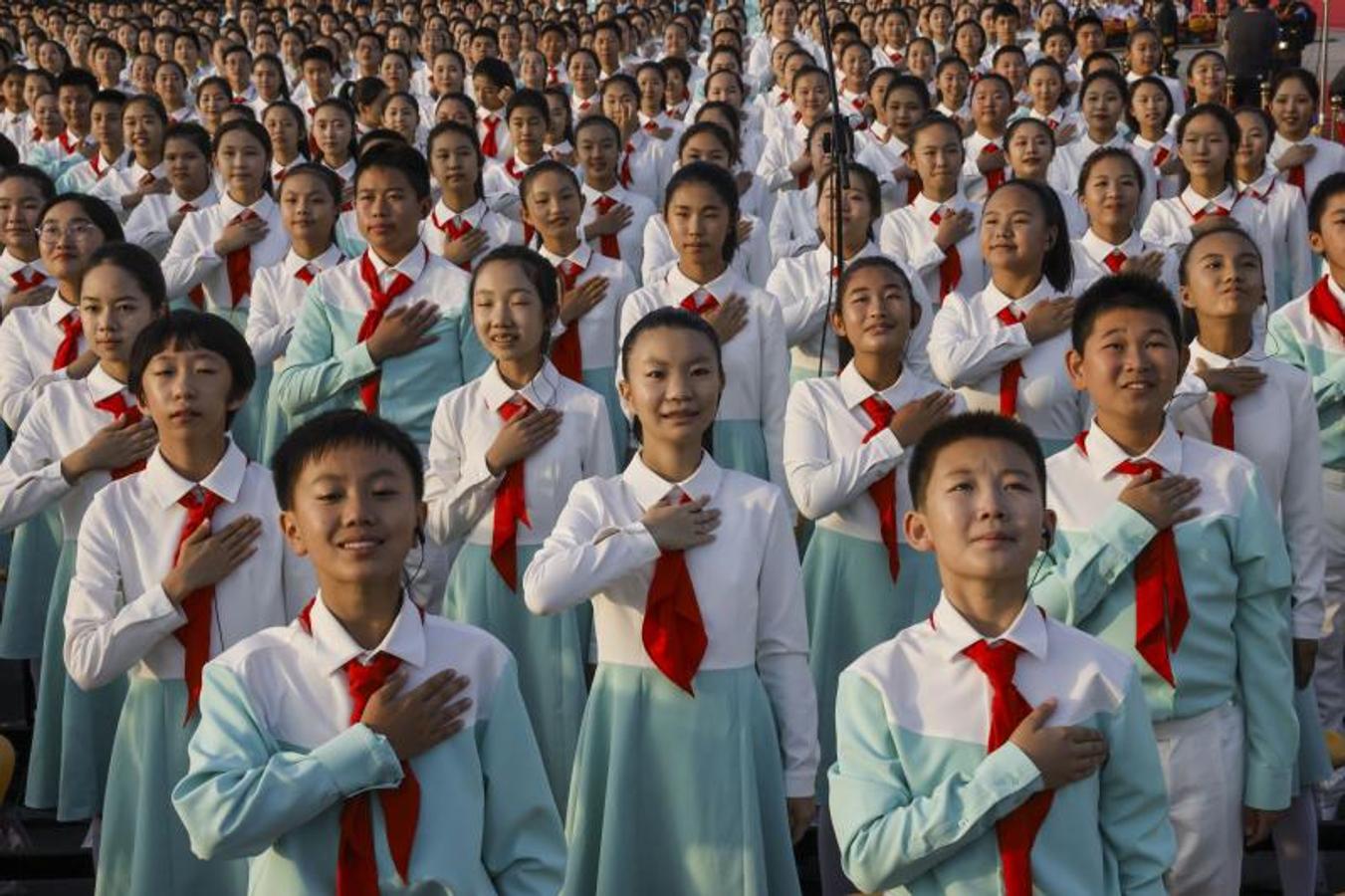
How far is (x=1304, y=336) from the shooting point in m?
5.29

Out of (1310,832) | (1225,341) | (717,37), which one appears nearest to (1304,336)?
(1225,341)

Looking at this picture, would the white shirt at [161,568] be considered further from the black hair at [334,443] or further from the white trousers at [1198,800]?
the white trousers at [1198,800]

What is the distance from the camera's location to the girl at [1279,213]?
297 inches

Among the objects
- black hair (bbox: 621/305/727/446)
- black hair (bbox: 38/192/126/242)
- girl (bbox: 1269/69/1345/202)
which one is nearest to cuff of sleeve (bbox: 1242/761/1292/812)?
black hair (bbox: 621/305/727/446)

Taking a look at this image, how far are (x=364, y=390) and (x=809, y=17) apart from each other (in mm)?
11026

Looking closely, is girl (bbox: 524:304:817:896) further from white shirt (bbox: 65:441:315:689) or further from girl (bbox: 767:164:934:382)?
girl (bbox: 767:164:934:382)

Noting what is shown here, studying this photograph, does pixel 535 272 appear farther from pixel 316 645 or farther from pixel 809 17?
pixel 809 17

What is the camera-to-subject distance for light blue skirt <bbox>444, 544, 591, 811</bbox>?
4.62 m

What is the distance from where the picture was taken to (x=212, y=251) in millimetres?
6852

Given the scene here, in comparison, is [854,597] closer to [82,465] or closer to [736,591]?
[736,591]

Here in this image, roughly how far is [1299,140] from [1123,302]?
544 centimetres

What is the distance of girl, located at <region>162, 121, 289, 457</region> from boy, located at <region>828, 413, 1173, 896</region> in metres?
4.21

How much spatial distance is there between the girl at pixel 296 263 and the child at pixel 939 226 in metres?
2.14

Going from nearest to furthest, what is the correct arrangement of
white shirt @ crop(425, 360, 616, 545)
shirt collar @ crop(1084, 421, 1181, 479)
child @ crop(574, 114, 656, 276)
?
shirt collar @ crop(1084, 421, 1181, 479)
white shirt @ crop(425, 360, 616, 545)
child @ crop(574, 114, 656, 276)
